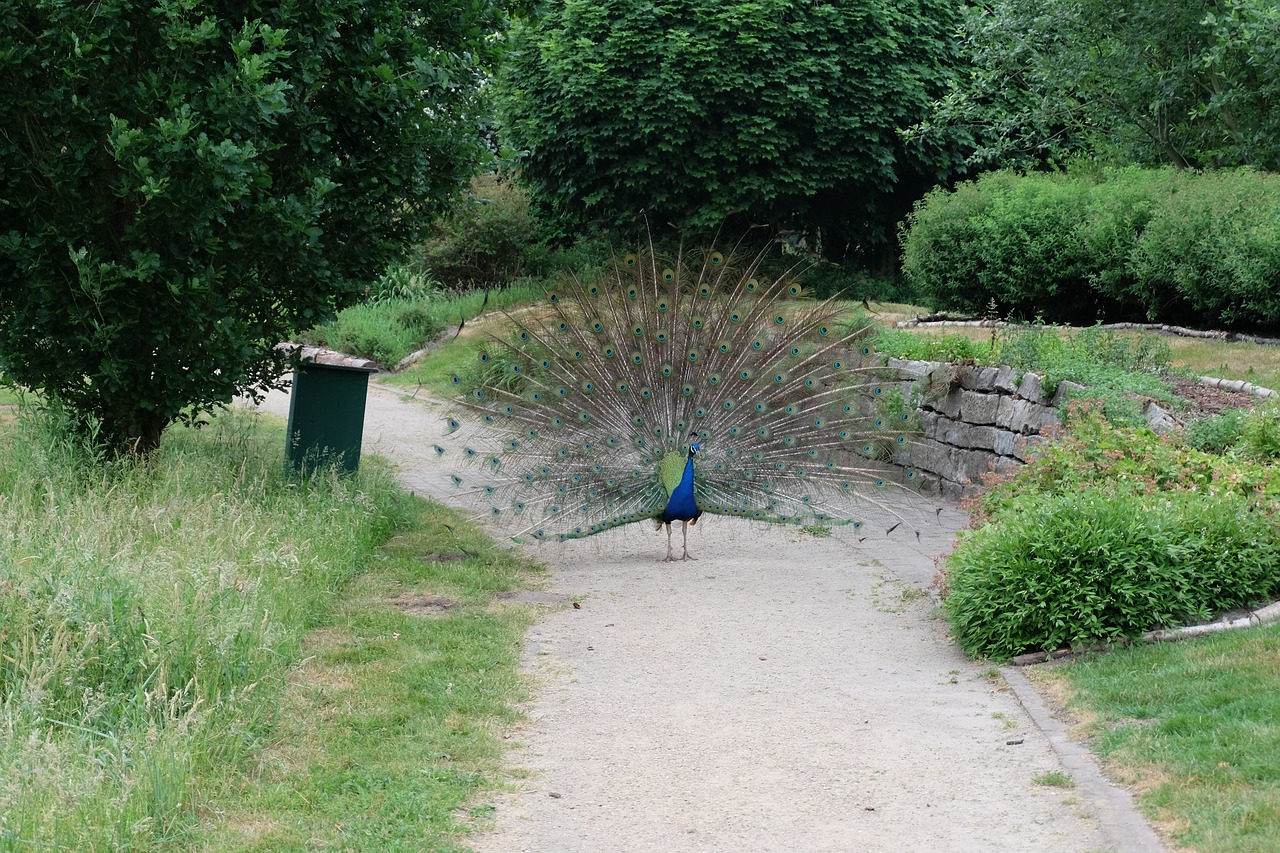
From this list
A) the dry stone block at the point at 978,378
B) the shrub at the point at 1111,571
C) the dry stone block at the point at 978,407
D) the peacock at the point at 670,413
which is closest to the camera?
the shrub at the point at 1111,571

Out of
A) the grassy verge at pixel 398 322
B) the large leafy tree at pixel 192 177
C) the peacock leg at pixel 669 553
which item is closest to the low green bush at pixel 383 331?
the grassy verge at pixel 398 322

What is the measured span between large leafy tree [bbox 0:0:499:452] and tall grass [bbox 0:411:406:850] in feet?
3.10

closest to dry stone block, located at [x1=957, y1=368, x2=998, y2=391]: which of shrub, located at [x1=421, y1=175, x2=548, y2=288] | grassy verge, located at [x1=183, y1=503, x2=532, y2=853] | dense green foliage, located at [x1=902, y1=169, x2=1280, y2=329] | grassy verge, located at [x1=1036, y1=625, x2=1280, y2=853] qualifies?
dense green foliage, located at [x1=902, y1=169, x2=1280, y2=329]

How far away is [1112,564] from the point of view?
763 cm

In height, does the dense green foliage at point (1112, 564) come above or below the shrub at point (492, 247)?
below

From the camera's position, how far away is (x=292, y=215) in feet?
33.1

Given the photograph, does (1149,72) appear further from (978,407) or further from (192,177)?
(192,177)

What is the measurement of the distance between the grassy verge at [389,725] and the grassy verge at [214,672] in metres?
0.02

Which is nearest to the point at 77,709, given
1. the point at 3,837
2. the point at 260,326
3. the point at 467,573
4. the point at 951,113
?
the point at 3,837

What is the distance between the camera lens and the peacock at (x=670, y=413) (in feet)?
35.7

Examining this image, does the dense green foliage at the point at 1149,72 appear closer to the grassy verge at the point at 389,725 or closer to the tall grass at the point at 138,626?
the grassy verge at the point at 389,725

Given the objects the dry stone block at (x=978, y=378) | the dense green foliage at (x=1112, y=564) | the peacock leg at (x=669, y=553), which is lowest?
the peacock leg at (x=669, y=553)

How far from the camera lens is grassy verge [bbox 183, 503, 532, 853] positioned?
208 inches

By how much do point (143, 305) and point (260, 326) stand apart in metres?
1.24
